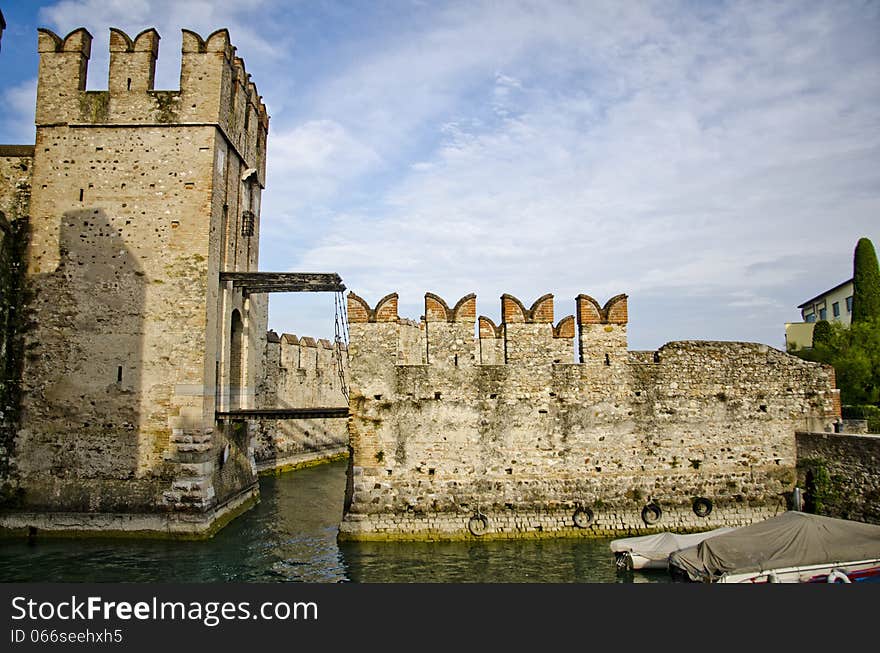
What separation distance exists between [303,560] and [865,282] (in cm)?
3013

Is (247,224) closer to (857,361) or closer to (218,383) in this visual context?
(218,383)

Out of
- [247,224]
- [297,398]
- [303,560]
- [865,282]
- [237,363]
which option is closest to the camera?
[303,560]

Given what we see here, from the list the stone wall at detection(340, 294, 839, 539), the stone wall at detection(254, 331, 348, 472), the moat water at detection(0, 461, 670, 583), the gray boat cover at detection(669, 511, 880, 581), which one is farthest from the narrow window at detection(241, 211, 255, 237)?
the gray boat cover at detection(669, 511, 880, 581)

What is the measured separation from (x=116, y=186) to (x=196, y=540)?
8.88 m

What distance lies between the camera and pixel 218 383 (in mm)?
15391

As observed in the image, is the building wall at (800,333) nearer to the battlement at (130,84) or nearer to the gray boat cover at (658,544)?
the gray boat cover at (658,544)

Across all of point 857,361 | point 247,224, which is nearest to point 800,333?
point 857,361

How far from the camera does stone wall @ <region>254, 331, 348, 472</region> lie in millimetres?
24078

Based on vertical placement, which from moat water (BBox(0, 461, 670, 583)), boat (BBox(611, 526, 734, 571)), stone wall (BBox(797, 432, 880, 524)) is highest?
stone wall (BBox(797, 432, 880, 524))

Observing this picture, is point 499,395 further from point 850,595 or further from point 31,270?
point 31,270

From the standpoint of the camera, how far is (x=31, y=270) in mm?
14289

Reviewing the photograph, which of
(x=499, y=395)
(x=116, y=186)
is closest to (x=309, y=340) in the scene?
(x=116, y=186)

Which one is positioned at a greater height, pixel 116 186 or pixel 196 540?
pixel 116 186

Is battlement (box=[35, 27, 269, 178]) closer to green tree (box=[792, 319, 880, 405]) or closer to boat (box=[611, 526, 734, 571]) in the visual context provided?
boat (box=[611, 526, 734, 571])
